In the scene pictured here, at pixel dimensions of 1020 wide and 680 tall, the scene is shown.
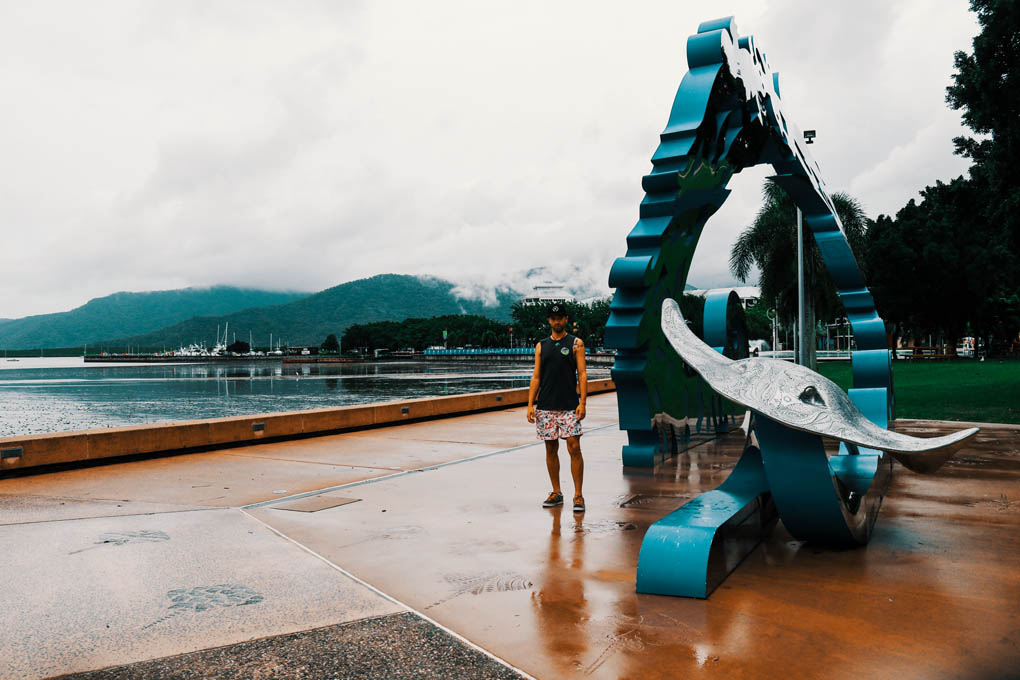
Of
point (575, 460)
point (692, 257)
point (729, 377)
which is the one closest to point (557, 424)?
point (575, 460)

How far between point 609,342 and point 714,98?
3414 millimetres

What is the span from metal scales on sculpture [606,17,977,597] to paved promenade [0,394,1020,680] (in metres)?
0.29

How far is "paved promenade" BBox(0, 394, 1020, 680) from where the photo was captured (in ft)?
11.6

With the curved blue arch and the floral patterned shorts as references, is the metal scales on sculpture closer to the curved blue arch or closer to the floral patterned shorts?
the curved blue arch

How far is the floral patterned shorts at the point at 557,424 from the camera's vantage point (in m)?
6.41

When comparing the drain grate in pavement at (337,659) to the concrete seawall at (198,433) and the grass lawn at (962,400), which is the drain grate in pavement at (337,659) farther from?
the grass lawn at (962,400)

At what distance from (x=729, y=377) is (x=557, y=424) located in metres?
1.92

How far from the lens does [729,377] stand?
16.1 feet

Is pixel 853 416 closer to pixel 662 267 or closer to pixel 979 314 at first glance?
pixel 662 267

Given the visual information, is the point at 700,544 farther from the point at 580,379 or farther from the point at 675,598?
the point at 580,379

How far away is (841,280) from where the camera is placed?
12.4 m

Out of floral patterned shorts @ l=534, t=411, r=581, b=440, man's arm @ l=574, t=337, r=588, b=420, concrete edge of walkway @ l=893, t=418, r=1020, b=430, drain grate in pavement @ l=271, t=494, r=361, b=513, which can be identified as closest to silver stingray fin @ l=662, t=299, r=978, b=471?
man's arm @ l=574, t=337, r=588, b=420

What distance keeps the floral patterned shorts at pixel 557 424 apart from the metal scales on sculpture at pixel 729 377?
1177 millimetres

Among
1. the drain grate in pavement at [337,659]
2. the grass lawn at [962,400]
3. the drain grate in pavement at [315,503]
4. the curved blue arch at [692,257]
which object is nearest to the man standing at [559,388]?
the curved blue arch at [692,257]
